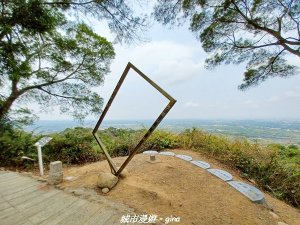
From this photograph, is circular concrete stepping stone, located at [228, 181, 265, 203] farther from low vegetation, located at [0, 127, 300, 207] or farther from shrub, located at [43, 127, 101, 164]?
shrub, located at [43, 127, 101, 164]

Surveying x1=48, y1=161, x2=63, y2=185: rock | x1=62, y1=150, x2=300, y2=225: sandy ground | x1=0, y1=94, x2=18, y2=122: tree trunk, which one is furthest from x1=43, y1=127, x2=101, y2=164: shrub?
x1=48, y1=161, x2=63, y2=185: rock

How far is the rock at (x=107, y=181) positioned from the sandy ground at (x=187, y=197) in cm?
7

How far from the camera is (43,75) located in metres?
5.48

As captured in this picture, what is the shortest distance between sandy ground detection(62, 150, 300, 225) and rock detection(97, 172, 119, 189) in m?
0.07

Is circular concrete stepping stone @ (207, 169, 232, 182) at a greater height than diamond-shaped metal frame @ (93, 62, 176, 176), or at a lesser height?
lesser

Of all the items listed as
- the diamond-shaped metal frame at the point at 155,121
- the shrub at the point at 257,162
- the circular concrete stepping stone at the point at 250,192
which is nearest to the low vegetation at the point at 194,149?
the shrub at the point at 257,162

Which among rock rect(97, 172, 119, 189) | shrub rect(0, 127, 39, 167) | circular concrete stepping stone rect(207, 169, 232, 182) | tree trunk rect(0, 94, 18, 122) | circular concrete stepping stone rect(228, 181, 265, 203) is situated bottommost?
circular concrete stepping stone rect(228, 181, 265, 203)

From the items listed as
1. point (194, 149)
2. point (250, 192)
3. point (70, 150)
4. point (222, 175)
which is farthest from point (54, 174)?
point (194, 149)

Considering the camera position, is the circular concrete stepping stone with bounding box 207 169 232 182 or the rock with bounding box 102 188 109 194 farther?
A: the circular concrete stepping stone with bounding box 207 169 232 182

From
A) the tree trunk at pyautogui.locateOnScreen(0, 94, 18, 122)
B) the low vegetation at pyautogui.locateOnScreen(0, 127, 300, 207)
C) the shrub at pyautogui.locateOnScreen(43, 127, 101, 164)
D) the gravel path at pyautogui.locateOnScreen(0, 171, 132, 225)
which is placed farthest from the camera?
the shrub at pyautogui.locateOnScreen(43, 127, 101, 164)

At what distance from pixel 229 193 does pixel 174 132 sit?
10.8 ft

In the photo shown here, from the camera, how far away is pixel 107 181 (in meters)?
2.88

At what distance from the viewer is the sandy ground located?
2404 mm

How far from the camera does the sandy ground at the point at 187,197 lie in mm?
2404
